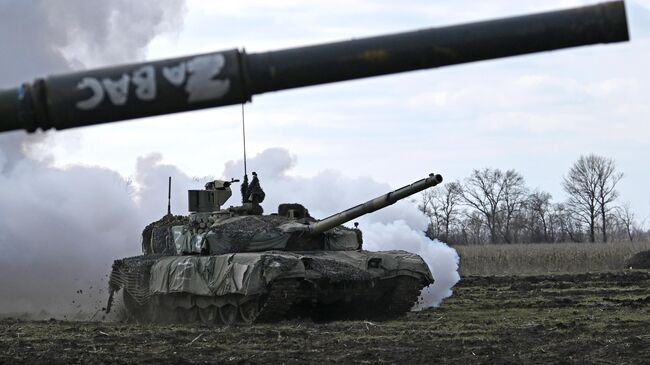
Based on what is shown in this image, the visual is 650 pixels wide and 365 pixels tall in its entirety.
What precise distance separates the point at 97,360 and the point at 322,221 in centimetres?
854

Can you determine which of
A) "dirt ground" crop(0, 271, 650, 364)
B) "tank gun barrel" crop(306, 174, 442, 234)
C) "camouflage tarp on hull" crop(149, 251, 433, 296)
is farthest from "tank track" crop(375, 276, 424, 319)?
"tank gun barrel" crop(306, 174, 442, 234)

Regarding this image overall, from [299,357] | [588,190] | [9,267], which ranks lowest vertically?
[299,357]

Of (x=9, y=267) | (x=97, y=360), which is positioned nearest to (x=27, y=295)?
(x=9, y=267)

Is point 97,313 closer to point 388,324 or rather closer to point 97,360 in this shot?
point 388,324

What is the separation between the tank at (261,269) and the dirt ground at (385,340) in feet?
2.33

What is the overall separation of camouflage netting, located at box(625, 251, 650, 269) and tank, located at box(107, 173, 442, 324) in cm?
2381

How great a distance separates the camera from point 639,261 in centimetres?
4300

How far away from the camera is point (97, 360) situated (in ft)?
39.2

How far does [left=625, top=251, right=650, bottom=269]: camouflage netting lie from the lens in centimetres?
4253

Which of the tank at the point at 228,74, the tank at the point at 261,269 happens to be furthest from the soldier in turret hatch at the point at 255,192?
the tank at the point at 228,74

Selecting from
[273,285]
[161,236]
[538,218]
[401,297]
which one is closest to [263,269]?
[273,285]

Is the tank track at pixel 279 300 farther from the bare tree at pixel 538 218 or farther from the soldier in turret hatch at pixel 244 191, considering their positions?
the bare tree at pixel 538 218

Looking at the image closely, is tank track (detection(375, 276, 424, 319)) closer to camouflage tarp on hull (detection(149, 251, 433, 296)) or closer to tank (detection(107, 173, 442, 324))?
Answer: tank (detection(107, 173, 442, 324))

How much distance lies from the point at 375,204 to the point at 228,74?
1233 cm
